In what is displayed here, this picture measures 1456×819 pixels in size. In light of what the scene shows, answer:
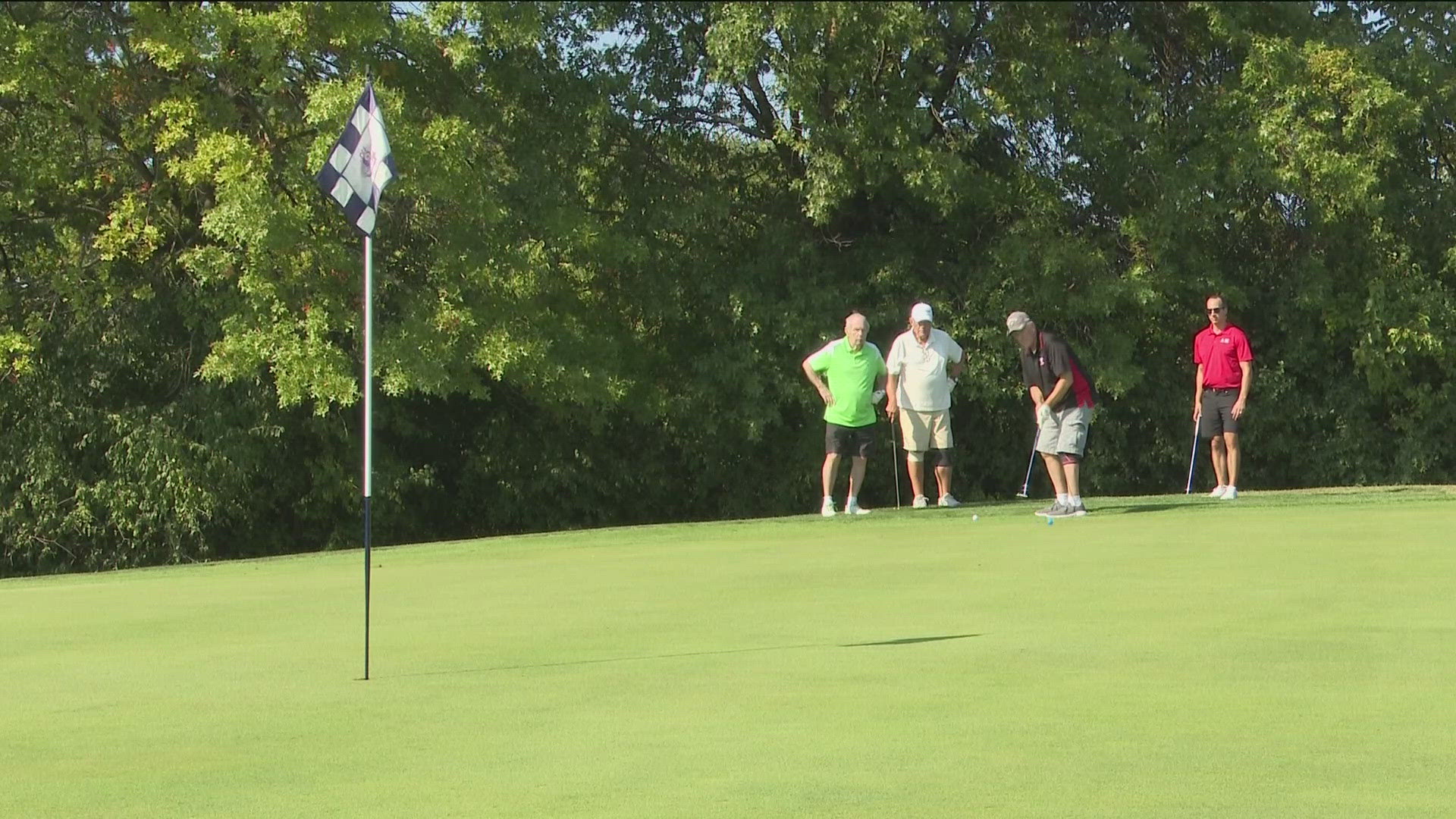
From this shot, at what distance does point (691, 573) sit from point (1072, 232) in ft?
47.7

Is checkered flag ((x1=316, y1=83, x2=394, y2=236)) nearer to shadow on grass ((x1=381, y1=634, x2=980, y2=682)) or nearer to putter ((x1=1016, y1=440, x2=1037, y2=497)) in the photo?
shadow on grass ((x1=381, y1=634, x2=980, y2=682))

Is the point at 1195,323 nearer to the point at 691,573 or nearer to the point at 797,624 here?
the point at 691,573

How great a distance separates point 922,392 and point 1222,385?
9.50ft

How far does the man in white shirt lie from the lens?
18.2 meters

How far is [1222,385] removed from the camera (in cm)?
1858

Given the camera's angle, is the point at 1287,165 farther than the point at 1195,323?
No

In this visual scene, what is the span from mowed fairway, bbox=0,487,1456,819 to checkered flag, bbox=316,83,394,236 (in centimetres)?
214

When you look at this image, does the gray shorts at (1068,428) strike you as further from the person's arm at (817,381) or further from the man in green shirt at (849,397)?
the person's arm at (817,381)

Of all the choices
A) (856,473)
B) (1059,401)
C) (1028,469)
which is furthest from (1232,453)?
(1028,469)

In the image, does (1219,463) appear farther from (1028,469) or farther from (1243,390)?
(1028,469)

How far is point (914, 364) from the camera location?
18328mm

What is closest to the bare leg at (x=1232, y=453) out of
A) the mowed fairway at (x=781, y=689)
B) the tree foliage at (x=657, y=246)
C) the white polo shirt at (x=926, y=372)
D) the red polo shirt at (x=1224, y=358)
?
the red polo shirt at (x=1224, y=358)

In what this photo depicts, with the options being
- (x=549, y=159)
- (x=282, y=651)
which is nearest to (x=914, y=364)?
(x=549, y=159)

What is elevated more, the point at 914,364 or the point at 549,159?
the point at 549,159
